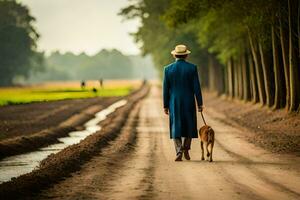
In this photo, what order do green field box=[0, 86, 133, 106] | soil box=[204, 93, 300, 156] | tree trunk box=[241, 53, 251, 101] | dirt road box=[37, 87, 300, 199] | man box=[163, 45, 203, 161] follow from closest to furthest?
1. dirt road box=[37, 87, 300, 199]
2. man box=[163, 45, 203, 161]
3. soil box=[204, 93, 300, 156]
4. tree trunk box=[241, 53, 251, 101]
5. green field box=[0, 86, 133, 106]

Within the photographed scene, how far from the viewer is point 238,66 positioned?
46938 millimetres

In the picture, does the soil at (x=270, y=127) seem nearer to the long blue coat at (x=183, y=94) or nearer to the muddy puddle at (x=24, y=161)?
the long blue coat at (x=183, y=94)

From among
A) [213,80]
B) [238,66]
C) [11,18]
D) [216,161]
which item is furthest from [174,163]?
[11,18]

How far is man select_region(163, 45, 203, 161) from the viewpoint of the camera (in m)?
14.4

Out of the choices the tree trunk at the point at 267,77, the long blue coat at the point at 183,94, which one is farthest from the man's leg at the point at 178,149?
the tree trunk at the point at 267,77

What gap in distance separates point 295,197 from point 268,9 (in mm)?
19827

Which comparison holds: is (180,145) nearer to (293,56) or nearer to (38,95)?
(293,56)

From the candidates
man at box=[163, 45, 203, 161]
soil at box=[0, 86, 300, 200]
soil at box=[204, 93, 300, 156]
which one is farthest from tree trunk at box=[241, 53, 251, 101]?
man at box=[163, 45, 203, 161]

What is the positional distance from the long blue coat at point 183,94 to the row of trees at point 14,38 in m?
89.7

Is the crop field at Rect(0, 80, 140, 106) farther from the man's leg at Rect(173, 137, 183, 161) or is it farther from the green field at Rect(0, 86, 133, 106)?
the man's leg at Rect(173, 137, 183, 161)

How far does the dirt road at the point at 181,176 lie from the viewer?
9.96 meters

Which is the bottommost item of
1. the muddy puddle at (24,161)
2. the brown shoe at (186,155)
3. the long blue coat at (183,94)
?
the muddy puddle at (24,161)

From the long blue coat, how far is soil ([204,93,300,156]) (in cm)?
321

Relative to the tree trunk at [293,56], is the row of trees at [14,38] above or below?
above
